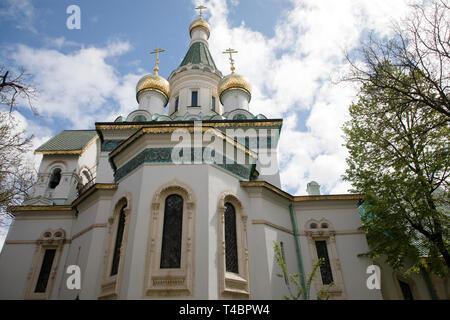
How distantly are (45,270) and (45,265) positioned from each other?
196 millimetres

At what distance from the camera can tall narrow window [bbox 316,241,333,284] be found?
408 inches

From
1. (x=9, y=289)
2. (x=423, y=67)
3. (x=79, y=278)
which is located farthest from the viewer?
(x=9, y=289)

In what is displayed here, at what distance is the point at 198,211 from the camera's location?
841 cm

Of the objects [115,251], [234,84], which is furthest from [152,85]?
[115,251]

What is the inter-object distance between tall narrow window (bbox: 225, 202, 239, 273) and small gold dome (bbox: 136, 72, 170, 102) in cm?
1023

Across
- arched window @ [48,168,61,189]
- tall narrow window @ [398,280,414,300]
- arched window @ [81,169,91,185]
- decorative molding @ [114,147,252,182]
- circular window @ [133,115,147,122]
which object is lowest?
tall narrow window @ [398,280,414,300]

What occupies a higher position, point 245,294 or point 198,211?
point 198,211

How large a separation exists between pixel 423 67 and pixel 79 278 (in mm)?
11417

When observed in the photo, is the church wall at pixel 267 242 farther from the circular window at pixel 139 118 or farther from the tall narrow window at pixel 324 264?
the circular window at pixel 139 118

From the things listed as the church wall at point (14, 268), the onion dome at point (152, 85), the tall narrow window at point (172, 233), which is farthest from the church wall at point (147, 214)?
the onion dome at point (152, 85)

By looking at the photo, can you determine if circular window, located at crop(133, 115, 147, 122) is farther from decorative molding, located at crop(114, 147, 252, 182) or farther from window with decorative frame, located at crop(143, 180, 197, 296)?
window with decorative frame, located at crop(143, 180, 197, 296)

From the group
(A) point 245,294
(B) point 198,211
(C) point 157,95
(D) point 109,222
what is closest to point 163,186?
(B) point 198,211

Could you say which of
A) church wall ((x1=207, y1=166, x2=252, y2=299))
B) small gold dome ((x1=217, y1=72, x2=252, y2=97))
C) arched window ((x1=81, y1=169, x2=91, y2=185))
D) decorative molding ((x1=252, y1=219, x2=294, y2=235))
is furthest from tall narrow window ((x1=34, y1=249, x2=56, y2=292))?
small gold dome ((x1=217, y1=72, x2=252, y2=97))
